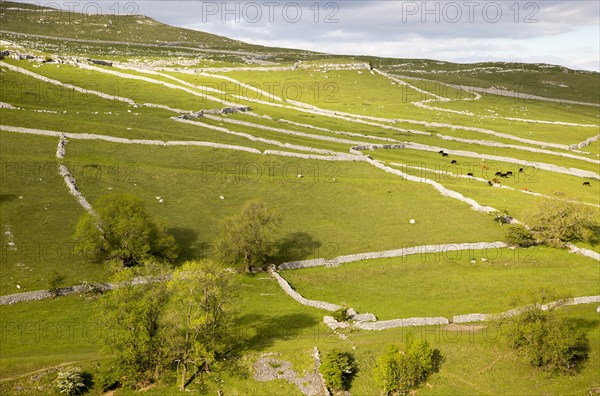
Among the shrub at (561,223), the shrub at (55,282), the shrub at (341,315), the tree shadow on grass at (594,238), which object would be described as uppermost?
the shrub at (561,223)

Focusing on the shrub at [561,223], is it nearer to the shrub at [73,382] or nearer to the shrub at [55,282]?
the shrub at [73,382]

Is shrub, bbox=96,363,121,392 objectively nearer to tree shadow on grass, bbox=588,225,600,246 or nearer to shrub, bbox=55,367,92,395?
shrub, bbox=55,367,92,395

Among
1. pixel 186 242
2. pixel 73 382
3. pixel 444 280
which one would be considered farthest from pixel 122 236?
pixel 444 280

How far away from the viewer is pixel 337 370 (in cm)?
3825

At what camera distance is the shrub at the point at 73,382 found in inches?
1439

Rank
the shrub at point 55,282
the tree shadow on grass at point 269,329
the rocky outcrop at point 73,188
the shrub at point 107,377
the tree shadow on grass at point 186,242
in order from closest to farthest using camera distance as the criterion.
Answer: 1. the shrub at point 107,377
2. the tree shadow on grass at point 269,329
3. the shrub at point 55,282
4. the tree shadow on grass at point 186,242
5. the rocky outcrop at point 73,188

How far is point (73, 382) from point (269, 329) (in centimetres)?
1693

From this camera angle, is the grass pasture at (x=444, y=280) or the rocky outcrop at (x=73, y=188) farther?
the rocky outcrop at (x=73, y=188)

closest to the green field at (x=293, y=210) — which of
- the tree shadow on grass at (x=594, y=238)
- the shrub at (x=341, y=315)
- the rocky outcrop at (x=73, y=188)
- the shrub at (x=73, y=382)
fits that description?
the tree shadow on grass at (x=594, y=238)

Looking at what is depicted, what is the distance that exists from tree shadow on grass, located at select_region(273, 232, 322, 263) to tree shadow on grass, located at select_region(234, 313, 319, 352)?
13266 mm

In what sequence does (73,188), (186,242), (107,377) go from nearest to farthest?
(107,377), (186,242), (73,188)

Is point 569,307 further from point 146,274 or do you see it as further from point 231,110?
point 231,110

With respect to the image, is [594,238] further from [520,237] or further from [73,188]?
[73,188]

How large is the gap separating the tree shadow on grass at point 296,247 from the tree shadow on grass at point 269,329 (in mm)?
13266
